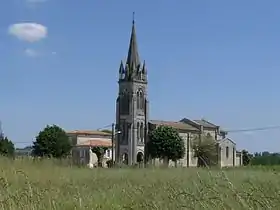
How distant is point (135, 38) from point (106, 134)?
904 inches

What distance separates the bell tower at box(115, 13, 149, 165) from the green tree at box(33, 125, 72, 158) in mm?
21328

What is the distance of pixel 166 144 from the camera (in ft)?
325

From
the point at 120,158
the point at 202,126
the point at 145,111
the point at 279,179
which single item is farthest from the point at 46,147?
the point at 279,179

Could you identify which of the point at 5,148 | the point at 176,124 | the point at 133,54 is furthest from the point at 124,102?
the point at 5,148

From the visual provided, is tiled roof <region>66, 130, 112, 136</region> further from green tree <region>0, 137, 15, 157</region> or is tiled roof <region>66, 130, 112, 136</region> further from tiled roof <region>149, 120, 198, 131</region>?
green tree <region>0, 137, 15, 157</region>

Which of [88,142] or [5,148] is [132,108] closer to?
[88,142]

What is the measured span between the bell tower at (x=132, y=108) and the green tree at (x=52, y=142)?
21.3 metres

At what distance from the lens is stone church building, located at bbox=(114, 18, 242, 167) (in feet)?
346

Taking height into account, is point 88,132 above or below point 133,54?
below

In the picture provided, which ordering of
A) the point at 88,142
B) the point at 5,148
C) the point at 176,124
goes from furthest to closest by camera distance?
the point at 176,124, the point at 88,142, the point at 5,148

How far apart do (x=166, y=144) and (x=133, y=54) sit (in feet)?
78.1

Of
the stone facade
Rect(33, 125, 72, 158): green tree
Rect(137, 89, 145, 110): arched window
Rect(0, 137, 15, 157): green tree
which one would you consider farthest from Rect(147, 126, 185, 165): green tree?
Rect(0, 137, 15, 157): green tree

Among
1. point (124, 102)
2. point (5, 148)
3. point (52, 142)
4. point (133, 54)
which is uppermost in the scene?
point (133, 54)

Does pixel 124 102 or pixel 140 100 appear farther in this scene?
pixel 140 100
